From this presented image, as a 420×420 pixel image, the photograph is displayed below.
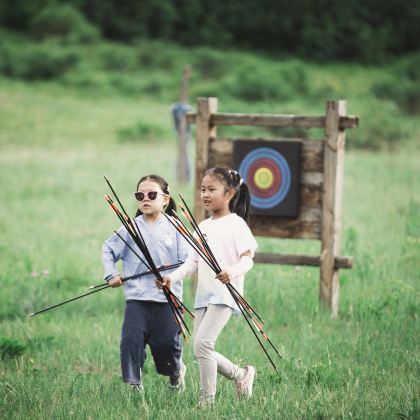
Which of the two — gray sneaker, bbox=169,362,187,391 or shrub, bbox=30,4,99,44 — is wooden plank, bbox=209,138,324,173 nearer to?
gray sneaker, bbox=169,362,187,391

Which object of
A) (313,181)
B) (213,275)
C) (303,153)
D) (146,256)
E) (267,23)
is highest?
(267,23)

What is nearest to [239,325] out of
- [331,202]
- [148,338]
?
[331,202]

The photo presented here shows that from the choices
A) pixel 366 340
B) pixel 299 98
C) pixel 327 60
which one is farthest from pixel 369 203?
pixel 327 60

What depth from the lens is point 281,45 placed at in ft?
196

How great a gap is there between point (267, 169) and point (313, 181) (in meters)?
0.44

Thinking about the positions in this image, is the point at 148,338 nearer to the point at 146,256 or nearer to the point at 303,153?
the point at 146,256

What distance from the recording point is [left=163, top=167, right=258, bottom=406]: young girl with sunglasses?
5.26 meters

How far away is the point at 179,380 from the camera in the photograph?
226 inches

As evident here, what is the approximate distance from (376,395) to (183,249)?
58.4 inches

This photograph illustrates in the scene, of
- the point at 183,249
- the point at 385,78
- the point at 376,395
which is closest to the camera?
the point at 376,395

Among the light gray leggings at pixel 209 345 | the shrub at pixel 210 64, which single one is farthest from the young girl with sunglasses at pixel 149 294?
the shrub at pixel 210 64

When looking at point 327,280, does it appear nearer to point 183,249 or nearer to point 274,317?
point 274,317

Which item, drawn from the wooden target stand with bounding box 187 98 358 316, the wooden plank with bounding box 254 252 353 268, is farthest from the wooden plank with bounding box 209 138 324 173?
the wooden plank with bounding box 254 252 353 268

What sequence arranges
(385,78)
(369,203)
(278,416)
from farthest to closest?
1. (385,78)
2. (369,203)
3. (278,416)
